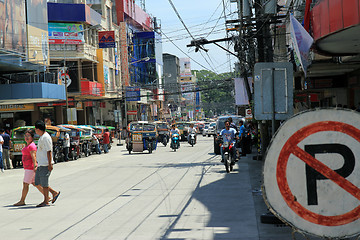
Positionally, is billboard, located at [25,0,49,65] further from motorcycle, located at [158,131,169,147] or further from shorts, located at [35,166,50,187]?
shorts, located at [35,166,50,187]

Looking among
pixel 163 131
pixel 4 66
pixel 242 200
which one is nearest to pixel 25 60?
pixel 4 66

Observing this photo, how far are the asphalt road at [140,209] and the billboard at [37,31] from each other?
70.6 feet

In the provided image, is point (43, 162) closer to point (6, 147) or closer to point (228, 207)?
point (228, 207)

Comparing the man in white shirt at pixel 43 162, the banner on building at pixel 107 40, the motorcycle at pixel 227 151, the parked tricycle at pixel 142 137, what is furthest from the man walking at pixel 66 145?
the banner on building at pixel 107 40

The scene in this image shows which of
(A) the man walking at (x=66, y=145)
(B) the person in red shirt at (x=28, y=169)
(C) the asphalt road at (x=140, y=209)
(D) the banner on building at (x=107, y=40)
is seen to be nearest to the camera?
(C) the asphalt road at (x=140, y=209)

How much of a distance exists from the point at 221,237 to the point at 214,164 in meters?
14.6

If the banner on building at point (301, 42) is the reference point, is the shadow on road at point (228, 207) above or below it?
below

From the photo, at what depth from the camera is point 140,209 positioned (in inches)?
451

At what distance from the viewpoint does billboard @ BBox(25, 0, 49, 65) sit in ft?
126

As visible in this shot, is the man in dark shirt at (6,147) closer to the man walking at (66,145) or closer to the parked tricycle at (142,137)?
the man walking at (66,145)

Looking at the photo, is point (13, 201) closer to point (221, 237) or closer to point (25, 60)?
point (221, 237)

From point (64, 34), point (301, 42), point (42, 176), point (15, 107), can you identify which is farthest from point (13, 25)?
point (301, 42)

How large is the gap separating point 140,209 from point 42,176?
243 cm

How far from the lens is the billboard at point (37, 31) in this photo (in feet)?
126
